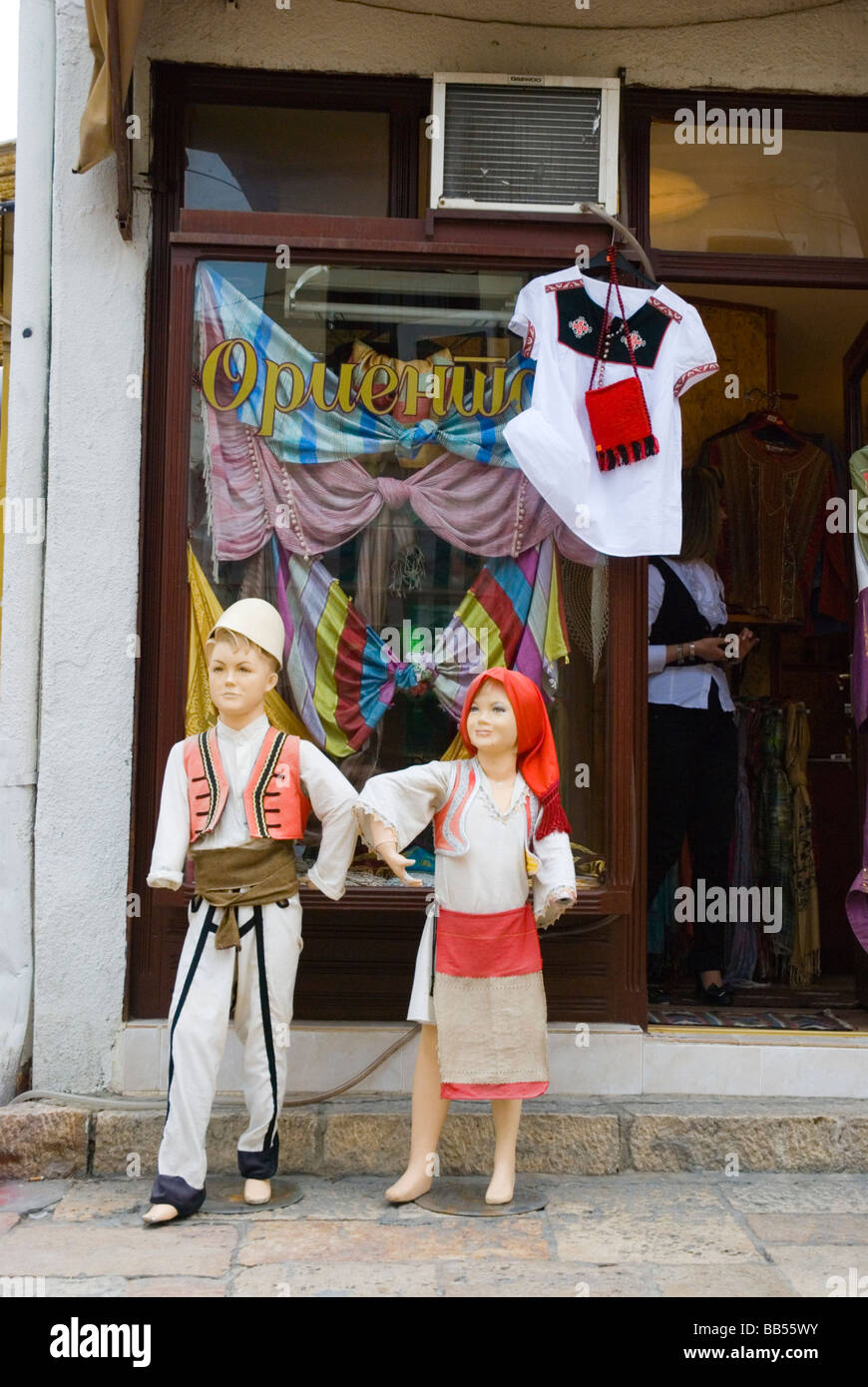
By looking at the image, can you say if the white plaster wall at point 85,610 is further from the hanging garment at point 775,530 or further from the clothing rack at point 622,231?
the hanging garment at point 775,530

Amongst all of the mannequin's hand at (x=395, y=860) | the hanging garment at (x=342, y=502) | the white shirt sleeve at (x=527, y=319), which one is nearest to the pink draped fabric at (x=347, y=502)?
the hanging garment at (x=342, y=502)

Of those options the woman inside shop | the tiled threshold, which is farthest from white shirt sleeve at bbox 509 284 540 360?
the tiled threshold

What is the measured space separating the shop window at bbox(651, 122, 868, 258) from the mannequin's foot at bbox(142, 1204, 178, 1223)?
4020 mm

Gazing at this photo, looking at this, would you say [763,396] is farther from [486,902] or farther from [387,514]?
[486,902]

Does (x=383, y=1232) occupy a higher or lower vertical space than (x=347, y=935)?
lower

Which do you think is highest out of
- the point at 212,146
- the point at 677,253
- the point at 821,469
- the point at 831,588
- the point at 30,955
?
the point at 212,146

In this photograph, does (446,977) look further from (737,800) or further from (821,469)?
(821,469)

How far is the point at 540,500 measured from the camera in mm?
4977

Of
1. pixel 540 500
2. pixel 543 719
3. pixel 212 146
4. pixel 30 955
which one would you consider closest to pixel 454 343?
pixel 540 500

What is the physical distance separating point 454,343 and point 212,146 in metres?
1.26

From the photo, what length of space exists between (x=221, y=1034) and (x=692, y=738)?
2.70 metres

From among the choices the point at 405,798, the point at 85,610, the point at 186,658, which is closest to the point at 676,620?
the point at 405,798

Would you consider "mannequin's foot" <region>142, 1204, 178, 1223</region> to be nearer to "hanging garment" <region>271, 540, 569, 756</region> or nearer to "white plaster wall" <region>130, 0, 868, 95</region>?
"hanging garment" <region>271, 540, 569, 756</region>

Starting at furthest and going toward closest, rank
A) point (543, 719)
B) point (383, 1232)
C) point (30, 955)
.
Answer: point (30, 955), point (543, 719), point (383, 1232)
